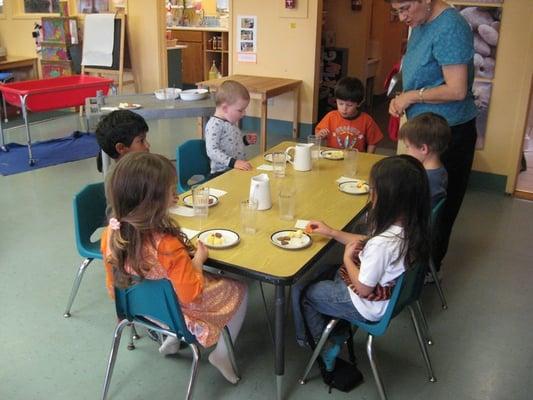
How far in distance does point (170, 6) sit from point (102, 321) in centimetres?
738

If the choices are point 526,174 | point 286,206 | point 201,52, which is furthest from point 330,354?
point 201,52

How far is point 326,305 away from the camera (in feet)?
6.57

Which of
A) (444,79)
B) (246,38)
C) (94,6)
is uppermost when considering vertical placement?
(94,6)

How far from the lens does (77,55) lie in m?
6.73

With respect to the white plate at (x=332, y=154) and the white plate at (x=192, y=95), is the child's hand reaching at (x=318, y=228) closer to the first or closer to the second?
the white plate at (x=332, y=154)

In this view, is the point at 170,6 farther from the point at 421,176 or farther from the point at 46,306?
the point at 421,176

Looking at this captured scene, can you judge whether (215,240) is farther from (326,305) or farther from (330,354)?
(330,354)

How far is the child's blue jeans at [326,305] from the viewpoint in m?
1.96

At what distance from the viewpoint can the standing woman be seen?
8.29 ft

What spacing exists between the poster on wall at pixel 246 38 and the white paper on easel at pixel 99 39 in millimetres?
1655

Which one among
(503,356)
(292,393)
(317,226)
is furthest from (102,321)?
(503,356)

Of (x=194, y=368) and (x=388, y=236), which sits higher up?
(x=388, y=236)

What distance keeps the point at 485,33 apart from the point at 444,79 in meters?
1.86

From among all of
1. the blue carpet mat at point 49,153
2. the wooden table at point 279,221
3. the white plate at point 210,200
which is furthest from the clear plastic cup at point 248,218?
the blue carpet mat at point 49,153
